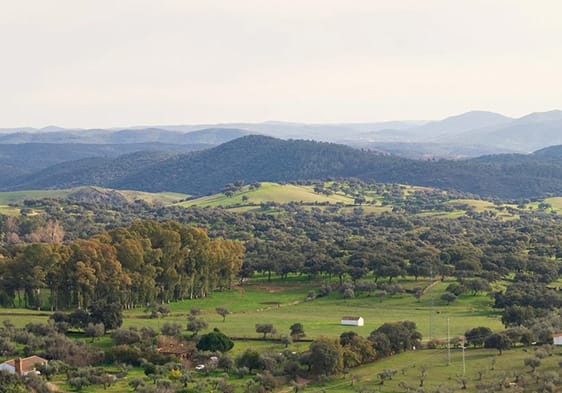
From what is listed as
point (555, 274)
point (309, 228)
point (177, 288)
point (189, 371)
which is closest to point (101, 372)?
point (189, 371)

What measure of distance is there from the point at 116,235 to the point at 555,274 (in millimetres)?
50051

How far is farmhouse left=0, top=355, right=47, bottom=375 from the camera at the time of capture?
58844 millimetres

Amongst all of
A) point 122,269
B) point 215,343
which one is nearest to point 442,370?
point 215,343

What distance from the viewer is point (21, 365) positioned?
59594mm

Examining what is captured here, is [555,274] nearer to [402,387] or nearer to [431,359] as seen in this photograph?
[431,359]

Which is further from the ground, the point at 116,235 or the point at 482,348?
the point at 116,235

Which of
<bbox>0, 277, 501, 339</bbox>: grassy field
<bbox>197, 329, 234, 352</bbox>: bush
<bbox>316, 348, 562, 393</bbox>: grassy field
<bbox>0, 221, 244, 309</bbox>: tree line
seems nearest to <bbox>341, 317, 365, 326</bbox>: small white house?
<bbox>0, 277, 501, 339</bbox>: grassy field

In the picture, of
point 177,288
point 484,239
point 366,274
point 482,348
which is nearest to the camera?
point 482,348

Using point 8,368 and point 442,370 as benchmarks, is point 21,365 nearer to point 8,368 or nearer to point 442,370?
point 8,368

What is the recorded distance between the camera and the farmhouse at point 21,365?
5884 centimetres

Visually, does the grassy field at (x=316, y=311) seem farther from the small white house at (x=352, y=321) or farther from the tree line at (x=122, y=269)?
the tree line at (x=122, y=269)

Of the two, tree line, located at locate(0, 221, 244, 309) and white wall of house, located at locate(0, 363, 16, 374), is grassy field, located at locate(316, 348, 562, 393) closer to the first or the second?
white wall of house, located at locate(0, 363, 16, 374)

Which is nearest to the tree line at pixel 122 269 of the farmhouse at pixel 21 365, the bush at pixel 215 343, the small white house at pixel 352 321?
the bush at pixel 215 343

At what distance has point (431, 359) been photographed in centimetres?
6362
